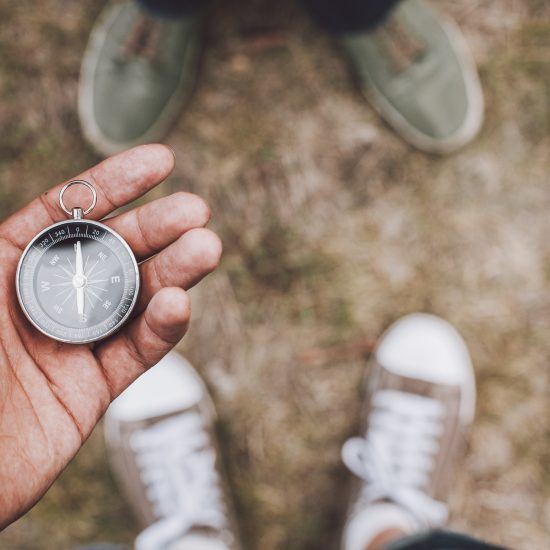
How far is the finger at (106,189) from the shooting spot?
203cm

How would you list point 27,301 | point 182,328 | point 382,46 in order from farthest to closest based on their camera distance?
point 382,46, point 27,301, point 182,328

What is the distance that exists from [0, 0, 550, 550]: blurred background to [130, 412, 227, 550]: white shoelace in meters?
0.14

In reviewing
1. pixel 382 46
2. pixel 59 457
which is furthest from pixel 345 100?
pixel 59 457

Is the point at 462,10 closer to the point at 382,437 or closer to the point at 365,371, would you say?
the point at 365,371

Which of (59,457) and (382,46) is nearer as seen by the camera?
(59,457)

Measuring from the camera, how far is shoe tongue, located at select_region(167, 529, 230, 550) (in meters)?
2.99

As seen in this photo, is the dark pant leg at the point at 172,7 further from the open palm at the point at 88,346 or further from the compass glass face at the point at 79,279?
the compass glass face at the point at 79,279

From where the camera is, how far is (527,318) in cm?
312

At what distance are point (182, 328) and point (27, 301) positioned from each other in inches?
20.9

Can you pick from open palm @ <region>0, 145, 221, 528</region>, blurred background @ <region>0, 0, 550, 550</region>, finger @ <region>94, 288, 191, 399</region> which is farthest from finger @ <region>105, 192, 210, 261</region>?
blurred background @ <region>0, 0, 550, 550</region>

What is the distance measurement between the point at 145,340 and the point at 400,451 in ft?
5.49

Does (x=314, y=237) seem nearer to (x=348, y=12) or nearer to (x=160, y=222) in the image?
(x=348, y=12)

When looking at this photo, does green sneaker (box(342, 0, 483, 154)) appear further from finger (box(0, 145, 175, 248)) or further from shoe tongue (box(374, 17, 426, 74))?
finger (box(0, 145, 175, 248))

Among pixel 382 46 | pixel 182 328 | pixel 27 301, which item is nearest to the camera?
pixel 182 328
